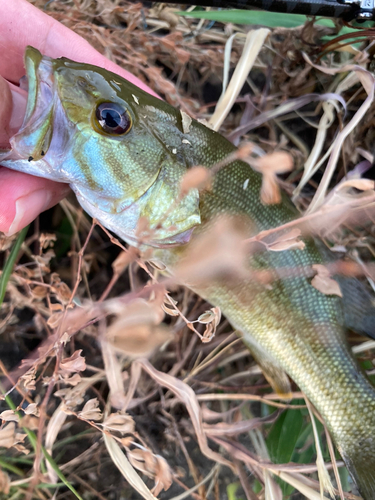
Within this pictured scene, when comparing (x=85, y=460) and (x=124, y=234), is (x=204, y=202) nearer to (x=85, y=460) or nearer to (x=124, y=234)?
(x=124, y=234)

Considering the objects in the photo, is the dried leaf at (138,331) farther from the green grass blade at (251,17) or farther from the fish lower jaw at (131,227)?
the green grass blade at (251,17)

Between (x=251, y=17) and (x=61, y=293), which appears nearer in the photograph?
(x=61, y=293)

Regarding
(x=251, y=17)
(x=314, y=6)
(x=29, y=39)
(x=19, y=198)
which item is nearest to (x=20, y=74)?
(x=29, y=39)

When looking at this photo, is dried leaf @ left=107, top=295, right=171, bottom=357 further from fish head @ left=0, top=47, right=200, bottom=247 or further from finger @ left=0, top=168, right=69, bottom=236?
finger @ left=0, top=168, right=69, bottom=236

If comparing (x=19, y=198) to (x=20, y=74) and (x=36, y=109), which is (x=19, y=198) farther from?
(x=20, y=74)

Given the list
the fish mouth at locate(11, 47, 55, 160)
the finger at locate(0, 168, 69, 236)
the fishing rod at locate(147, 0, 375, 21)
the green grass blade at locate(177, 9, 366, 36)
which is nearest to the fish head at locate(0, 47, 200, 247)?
the fish mouth at locate(11, 47, 55, 160)
